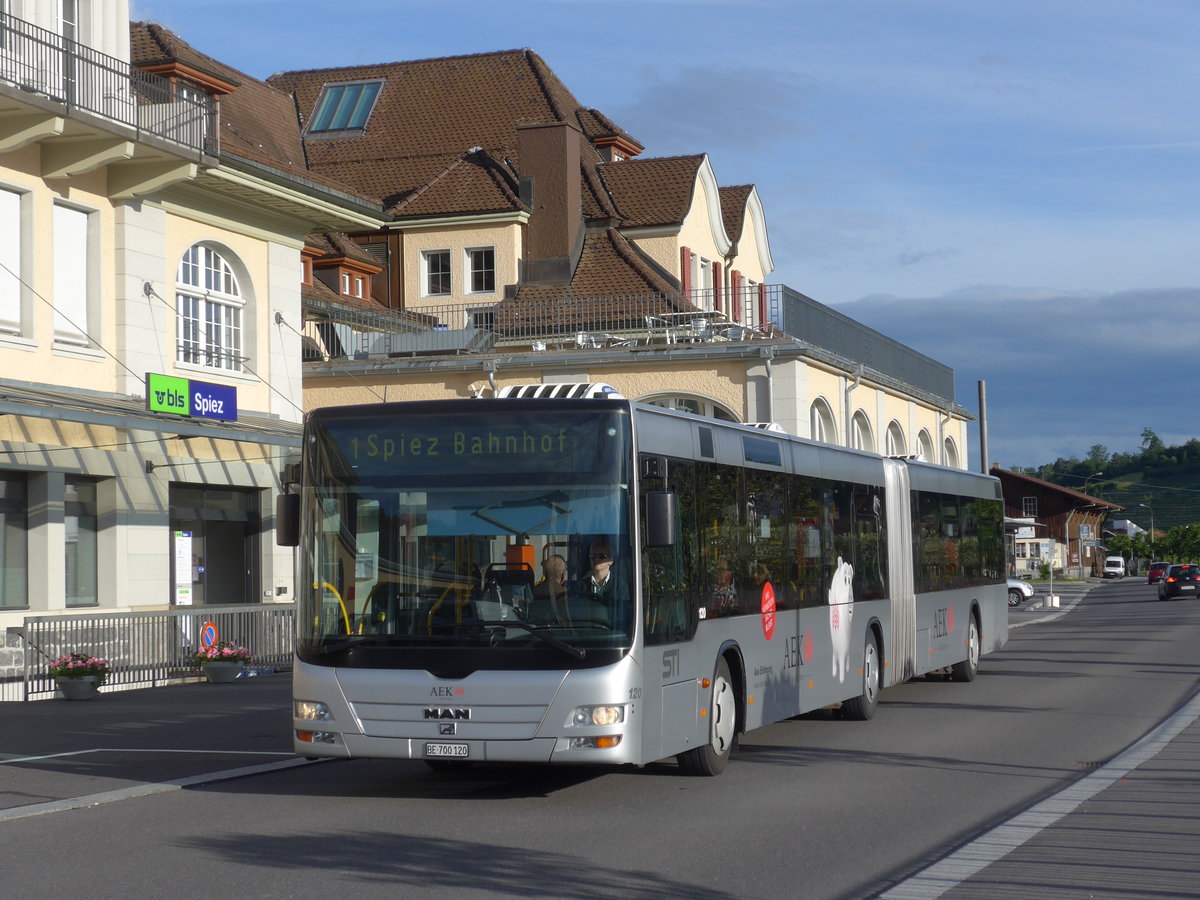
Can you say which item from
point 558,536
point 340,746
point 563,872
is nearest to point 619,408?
point 558,536

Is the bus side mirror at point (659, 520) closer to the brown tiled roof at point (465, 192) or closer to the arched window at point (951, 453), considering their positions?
the brown tiled roof at point (465, 192)

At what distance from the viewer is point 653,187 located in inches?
1623

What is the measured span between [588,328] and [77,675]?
16.9 metres

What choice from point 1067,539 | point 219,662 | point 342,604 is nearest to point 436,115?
point 219,662

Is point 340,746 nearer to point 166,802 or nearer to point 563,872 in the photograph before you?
point 166,802

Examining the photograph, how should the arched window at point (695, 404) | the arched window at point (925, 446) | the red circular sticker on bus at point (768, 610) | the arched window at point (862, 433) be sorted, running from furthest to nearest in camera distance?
the arched window at point (925, 446), the arched window at point (862, 433), the arched window at point (695, 404), the red circular sticker on bus at point (768, 610)

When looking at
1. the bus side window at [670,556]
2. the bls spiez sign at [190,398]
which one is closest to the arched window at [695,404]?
the bls spiez sign at [190,398]

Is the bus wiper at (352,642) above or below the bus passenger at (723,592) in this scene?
below

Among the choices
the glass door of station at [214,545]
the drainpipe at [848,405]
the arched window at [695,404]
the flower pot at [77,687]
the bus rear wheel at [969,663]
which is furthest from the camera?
the drainpipe at [848,405]

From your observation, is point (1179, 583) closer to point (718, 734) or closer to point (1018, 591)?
point (1018, 591)

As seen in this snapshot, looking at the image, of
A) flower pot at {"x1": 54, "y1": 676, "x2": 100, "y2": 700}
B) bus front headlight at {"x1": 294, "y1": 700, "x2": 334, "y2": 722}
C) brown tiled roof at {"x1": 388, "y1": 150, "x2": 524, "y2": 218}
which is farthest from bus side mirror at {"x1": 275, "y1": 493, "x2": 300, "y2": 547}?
A: brown tiled roof at {"x1": 388, "y1": 150, "x2": 524, "y2": 218}

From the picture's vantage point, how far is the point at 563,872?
8.40 metres

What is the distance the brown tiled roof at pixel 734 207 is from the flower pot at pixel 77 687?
1015 inches

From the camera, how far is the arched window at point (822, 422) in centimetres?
3422
